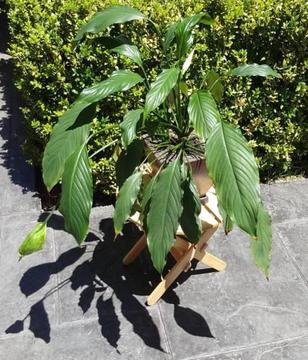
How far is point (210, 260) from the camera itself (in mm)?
2689

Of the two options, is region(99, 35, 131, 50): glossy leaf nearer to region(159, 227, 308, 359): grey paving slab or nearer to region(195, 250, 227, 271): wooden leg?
region(195, 250, 227, 271): wooden leg

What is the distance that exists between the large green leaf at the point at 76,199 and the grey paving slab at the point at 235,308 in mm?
845

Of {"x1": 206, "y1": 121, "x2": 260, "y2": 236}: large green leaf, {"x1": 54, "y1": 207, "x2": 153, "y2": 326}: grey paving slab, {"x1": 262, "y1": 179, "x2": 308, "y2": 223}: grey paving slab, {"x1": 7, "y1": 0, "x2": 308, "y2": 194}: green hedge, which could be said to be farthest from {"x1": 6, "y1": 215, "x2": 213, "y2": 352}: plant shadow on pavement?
{"x1": 206, "y1": 121, "x2": 260, "y2": 236}: large green leaf

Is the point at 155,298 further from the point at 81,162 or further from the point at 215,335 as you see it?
the point at 81,162

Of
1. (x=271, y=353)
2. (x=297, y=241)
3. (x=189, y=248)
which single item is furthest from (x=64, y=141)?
(x=297, y=241)

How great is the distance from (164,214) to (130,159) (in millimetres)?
407

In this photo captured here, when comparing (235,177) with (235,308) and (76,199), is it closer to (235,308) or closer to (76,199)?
(76,199)

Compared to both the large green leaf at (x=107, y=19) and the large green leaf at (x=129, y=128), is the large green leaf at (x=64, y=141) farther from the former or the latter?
the large green leaf at (x=107, y=19)

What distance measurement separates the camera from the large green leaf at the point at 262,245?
6.99 ft

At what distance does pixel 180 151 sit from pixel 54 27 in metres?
1.31

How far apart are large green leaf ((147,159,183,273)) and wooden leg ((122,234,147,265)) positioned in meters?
0.74

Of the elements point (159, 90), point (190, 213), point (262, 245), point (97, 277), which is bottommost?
point (97, 277)

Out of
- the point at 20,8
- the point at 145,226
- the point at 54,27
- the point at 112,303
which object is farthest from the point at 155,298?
the point at 20,8

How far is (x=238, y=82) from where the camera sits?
3.12m
